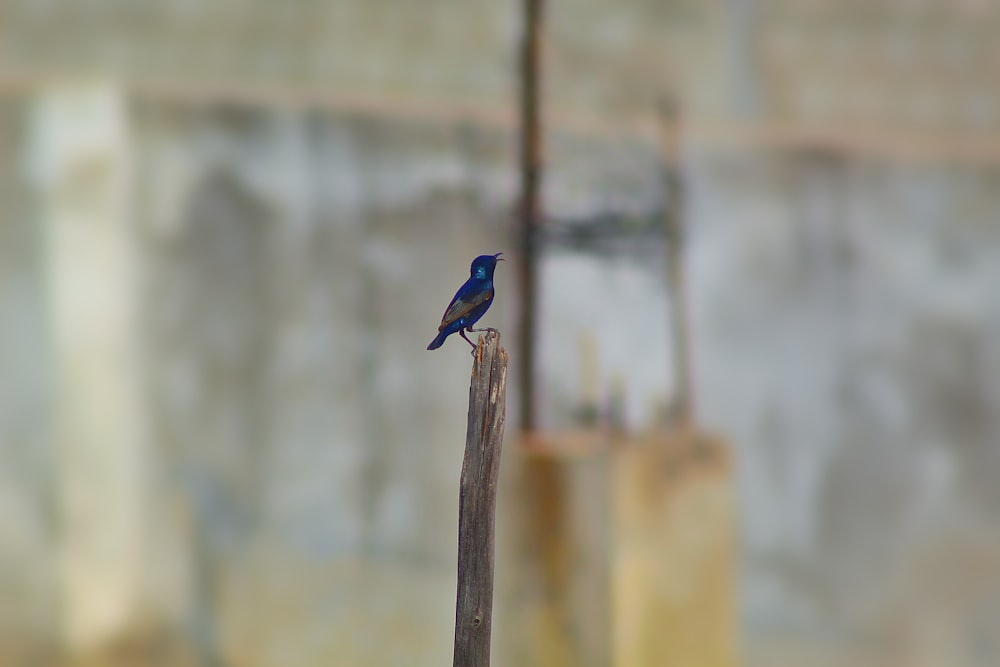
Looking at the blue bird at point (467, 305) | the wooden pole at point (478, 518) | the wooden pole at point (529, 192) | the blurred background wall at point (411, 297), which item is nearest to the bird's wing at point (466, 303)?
the blue bird at point (467, 305)

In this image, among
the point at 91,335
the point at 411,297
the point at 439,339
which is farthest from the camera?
the point at 411,297

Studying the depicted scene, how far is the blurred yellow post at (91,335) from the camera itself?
24.6 feet

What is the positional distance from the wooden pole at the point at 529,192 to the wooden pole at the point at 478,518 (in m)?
2.98

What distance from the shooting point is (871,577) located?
820 centimetres

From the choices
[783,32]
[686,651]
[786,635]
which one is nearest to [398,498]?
[686,651]

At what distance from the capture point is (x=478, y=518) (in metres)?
3.98

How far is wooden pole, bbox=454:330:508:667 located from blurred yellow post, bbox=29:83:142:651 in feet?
13.2

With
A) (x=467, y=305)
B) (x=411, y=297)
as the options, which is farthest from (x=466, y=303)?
(x=411, y=297)

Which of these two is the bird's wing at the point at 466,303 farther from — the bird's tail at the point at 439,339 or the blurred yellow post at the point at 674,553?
the blurred yellow post at the point at 674,553

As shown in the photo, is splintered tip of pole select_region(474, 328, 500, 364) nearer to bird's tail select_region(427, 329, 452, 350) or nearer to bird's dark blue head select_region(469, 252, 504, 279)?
bird's tail select_region(427, 329, 452, 350)

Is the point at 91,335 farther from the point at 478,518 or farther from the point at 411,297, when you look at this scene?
the point at 478,518

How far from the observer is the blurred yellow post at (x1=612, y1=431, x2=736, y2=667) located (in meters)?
6.77

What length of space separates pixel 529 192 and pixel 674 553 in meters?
2.02

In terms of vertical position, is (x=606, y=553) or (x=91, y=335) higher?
(x=91, y=335)
